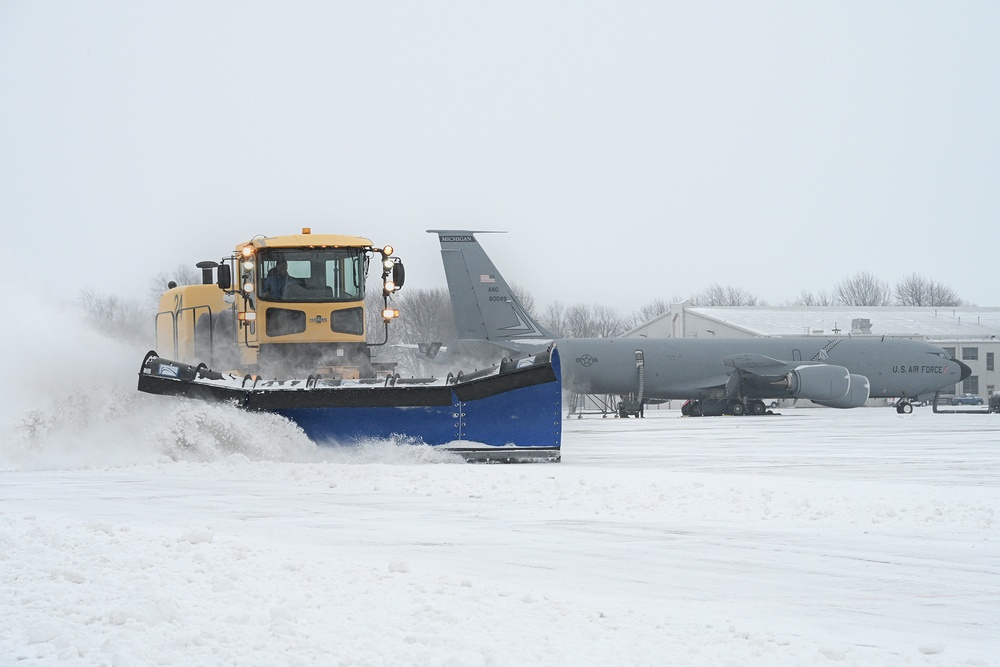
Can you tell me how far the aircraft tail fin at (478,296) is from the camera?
38312 mm

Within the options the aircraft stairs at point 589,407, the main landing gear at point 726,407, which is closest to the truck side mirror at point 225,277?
the aircraft stairs at point 589,407

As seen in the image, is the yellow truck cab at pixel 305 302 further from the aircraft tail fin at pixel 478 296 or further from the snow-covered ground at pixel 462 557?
the aircraft tail fin at pixel 478 296

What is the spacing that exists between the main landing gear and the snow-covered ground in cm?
2910

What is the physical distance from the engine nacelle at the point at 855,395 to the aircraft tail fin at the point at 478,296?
466 inches

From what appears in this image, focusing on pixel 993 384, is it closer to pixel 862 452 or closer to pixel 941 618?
pixel 862 452

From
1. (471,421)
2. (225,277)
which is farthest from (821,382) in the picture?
(225,277)

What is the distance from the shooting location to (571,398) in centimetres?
4991

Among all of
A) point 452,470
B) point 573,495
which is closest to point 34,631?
point 573,495

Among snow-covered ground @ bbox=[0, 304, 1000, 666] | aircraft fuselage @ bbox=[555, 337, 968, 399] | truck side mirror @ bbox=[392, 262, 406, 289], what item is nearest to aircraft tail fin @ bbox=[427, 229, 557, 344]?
aircraft fuselage @ bbox=[555, 337, 968, 399]

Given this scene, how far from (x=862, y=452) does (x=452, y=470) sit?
8.69m

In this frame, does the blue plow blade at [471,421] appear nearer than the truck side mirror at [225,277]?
Yes

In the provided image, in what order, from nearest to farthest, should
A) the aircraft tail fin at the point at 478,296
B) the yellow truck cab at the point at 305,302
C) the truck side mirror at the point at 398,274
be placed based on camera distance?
the truck side mirror at the point at 398,274, the yellow truck cab at the point at 305,302, the aircraft tail fin at the point at 478,296

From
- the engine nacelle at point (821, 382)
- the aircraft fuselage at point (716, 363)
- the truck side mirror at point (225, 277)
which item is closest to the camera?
the truck side mirror at point (225, 277)

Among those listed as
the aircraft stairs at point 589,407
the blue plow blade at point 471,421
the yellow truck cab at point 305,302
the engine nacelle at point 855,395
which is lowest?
the aircraft stairs at point 589,407
